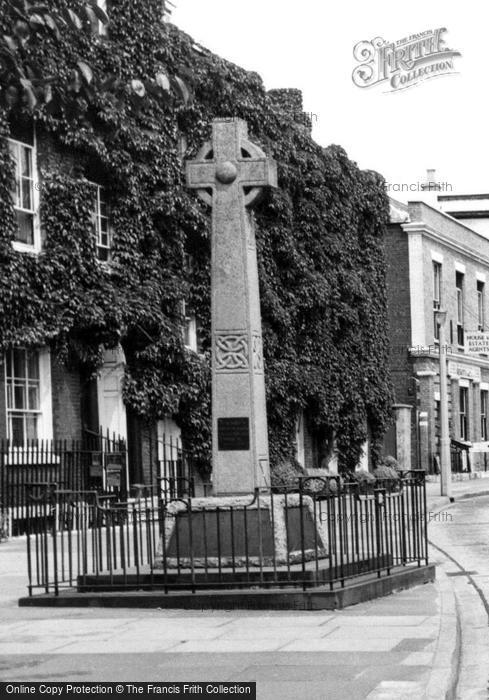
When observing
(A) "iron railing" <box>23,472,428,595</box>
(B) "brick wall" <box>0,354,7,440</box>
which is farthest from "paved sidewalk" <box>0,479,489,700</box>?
(B) "brick wall" <box>0,354,7,440</box>

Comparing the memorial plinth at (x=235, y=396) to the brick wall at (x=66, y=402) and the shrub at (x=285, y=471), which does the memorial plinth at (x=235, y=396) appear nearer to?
the brick wall at (x=66, y=402)

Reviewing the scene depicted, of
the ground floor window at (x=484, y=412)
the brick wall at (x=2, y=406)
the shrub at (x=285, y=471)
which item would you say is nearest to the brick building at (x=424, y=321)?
the ground floor window at (x=484, y=412)

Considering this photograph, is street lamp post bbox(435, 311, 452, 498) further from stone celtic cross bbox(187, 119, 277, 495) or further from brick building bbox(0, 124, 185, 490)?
stone celtic cross bbox(187, 119, 277, 495)

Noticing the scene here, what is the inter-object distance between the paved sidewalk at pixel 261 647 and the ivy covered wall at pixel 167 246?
320 inches

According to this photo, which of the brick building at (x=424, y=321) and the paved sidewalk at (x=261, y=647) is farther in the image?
the brick building at (x=424, y=321)

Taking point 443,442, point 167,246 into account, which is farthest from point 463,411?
point 167,246

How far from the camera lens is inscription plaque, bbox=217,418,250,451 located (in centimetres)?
1367

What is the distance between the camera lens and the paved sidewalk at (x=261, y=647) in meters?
8.49

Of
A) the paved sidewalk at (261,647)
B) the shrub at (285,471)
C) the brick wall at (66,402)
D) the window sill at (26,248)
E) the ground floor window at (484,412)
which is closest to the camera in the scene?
the paved sidewalk at (261,647)

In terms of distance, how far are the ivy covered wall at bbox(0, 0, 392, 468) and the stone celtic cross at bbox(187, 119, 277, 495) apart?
13.1ft

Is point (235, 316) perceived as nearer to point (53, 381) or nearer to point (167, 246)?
point (53, 381)

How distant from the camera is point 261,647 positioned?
980cm

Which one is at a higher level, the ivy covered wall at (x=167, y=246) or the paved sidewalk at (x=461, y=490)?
the ivy covered wall at (x=167, y=246)

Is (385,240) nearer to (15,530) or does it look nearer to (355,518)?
(15,530)
